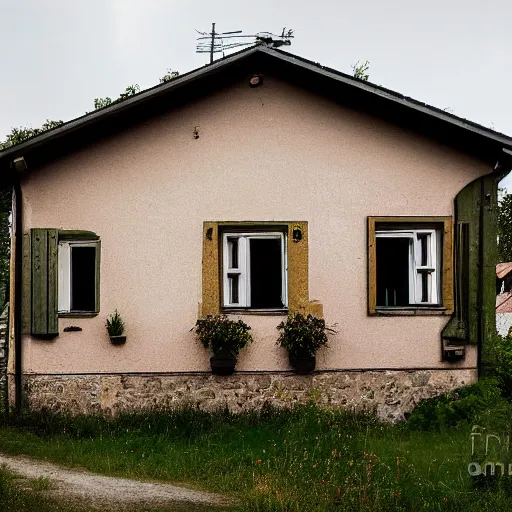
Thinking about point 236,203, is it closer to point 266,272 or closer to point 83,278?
point 266,272

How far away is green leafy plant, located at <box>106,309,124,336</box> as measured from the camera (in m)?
11.3

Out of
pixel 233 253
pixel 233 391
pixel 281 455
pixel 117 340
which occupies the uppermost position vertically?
pixel 233 253

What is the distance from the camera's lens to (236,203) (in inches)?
458

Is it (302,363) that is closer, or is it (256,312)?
(302,363)

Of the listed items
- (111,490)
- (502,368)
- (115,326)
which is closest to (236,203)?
(115,326)

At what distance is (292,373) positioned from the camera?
1145 cm

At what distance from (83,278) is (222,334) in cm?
225

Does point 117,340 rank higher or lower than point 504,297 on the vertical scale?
lower

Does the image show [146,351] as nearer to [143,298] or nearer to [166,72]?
[143,298]

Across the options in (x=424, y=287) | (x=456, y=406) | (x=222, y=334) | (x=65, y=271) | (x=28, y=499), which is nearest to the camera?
(x=28, y=499)

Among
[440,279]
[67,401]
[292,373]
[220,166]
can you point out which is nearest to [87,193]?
[220,166]

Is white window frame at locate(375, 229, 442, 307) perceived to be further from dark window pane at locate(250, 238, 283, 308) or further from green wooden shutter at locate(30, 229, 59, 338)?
green wooden shutter at locate(30, 229, 59, 338)

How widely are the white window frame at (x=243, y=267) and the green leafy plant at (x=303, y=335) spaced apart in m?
0.42

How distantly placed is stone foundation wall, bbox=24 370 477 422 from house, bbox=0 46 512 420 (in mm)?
20
